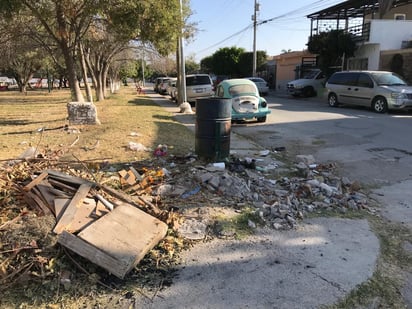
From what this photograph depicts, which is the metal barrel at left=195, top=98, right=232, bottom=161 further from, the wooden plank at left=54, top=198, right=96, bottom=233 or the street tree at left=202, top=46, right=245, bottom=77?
the street tree at left=202, top=46, right=245, bottom=77

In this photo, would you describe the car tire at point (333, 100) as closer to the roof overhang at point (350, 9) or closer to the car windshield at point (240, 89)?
the car windshield at point (240, 89)

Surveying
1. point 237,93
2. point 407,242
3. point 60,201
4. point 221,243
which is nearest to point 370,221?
point 407,242

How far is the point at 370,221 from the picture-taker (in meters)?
4.77

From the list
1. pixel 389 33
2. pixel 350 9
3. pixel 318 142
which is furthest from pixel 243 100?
pixel 350 9

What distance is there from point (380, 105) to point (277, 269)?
15.0 metres

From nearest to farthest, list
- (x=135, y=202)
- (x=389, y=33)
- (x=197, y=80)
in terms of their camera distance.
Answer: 1. (x=135, y=202)
2. (x=197, y=80)
3. (x=389, y=33)

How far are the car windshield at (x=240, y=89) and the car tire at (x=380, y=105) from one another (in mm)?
6511

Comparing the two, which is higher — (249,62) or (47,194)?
(249,62)

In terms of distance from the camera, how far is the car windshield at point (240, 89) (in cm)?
1334

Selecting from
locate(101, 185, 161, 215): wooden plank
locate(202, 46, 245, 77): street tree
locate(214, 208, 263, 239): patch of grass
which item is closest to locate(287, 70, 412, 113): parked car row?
locate(214, 208, 263, 239): patch of grass

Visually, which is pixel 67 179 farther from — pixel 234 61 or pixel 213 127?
pixel 234 61

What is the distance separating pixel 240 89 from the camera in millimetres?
13422

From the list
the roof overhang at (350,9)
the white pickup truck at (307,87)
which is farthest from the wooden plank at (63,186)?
the roof overhang at (350,9)

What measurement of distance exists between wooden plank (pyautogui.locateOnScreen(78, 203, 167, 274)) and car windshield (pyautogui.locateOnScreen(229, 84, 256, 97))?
9667mm
